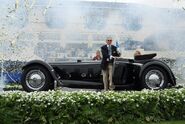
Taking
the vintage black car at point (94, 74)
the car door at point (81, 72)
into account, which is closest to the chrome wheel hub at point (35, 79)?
the vintage black car at point (94, 74)

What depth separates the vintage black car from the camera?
12979 mm

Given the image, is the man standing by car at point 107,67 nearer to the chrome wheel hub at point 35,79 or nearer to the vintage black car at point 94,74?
the vintage black car at point 94,74

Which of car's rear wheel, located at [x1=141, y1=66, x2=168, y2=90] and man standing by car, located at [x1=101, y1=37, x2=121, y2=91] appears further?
man standing by car, located at [x1=101, y1=37, x2=121, y2=91]

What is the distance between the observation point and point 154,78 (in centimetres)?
1302

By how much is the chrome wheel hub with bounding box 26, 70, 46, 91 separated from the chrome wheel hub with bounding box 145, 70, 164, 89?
8.76 feet

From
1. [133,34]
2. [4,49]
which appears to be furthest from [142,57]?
[4,49]

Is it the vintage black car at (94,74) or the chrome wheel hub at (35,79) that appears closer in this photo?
the vintage black car at (94,74)

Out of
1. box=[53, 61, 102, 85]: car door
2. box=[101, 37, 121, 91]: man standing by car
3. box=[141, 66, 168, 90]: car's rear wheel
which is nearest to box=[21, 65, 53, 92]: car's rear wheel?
box=[53, 61, 102, 85]: car door

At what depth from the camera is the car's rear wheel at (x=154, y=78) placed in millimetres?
12930

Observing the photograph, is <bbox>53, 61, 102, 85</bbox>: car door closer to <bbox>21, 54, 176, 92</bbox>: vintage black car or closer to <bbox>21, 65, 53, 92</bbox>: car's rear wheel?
<bbox>21, 54, 176, 92</bbox>: vintage black car

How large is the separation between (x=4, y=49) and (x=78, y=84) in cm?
1589

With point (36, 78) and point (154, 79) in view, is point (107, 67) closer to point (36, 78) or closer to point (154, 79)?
point (154, 79)

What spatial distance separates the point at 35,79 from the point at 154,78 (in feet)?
10.1

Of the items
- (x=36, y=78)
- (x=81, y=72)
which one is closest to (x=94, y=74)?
(x=81, y=72)
